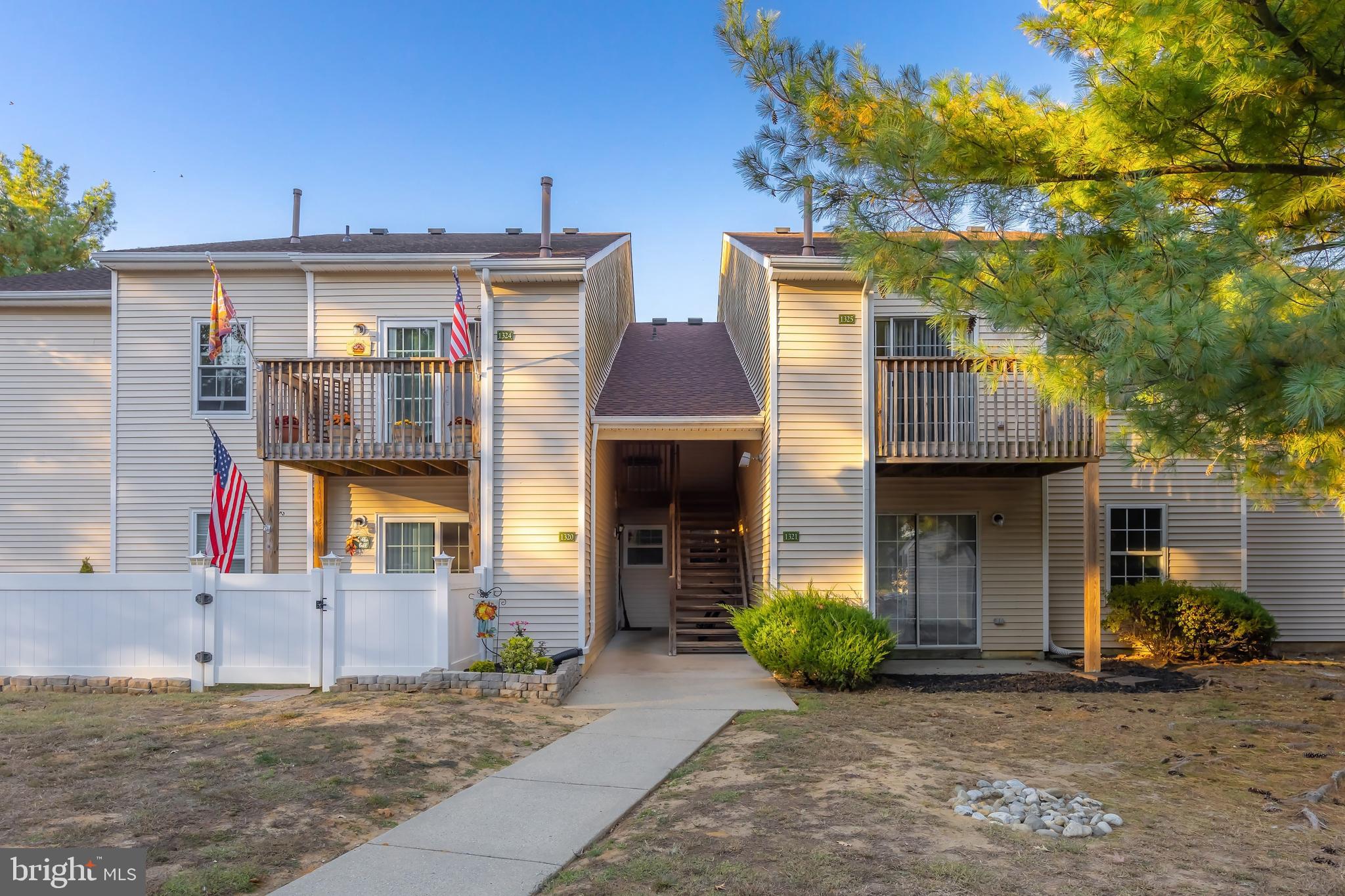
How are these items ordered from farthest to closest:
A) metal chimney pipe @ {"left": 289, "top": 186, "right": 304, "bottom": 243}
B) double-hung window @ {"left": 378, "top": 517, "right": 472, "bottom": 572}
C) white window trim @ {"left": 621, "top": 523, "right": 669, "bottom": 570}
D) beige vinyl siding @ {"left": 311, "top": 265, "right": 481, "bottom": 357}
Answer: white window trim @ {"left": 621, "top": 523, "right": 669, "bottom": 570}
metal chimney pipe @ {"left": 289, "top": 186, "right": 304, "bottom": 243}
double-hung window @ {"left": 378, "top": 517, "right": 472, "bottom": 572}
beige vinyl siding @ {"left": 311, "top": 265, "right": 481, "bottom": 357}

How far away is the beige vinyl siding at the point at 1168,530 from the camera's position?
1288cm

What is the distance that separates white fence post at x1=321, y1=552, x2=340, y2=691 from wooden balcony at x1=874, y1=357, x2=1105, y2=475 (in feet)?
22.2

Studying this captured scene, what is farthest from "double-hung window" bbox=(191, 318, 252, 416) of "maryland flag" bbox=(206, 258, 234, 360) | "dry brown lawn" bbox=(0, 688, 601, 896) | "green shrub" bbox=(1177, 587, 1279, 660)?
"green shrub" bbox=(1177, 587, 1279, 660)

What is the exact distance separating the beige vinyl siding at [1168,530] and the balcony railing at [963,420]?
2.05 m

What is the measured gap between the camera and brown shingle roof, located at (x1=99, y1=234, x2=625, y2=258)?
43.3 ft

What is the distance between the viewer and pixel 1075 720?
331 inches

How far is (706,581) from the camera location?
46.7 ft

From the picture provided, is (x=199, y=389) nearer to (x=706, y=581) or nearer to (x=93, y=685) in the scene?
(x=93, y=685)

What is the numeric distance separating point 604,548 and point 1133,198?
9.94m

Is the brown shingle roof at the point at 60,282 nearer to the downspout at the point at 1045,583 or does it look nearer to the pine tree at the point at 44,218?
the pine tree at the point at 44,218

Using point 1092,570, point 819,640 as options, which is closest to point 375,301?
point 819,640

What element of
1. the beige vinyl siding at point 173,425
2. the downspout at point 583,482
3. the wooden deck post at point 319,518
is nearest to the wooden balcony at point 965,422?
the downspout at point 583,482

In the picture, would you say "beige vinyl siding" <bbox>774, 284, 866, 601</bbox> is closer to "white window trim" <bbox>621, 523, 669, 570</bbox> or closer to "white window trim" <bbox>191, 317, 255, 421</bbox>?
"white window trim" <bbox>621, 523, 669, 570</bbox>

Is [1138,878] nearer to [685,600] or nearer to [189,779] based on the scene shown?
[189,779]
